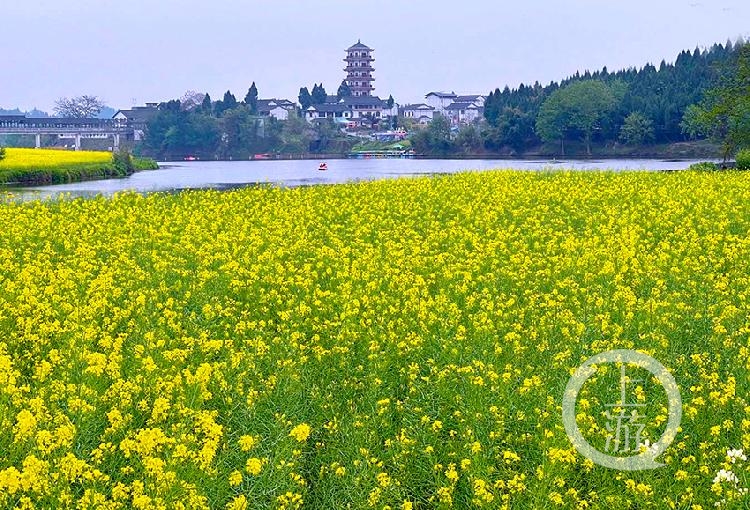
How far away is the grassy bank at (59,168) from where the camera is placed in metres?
49.1

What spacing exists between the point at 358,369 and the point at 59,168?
167ft

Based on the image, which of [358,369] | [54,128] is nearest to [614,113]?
[54,128]

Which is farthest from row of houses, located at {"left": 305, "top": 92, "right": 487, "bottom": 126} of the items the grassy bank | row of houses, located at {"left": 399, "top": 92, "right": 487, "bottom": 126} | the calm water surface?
the grassy bank

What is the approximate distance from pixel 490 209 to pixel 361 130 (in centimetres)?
13187

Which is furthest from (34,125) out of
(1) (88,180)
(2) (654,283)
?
(2) (654,283)

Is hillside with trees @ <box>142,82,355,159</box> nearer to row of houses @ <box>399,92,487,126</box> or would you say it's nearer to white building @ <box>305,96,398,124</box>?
white building @ <box>305,96,398,124</box>

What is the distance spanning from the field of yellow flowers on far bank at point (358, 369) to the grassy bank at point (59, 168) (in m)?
36.6

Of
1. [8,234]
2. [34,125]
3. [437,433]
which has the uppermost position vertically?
[34,125]

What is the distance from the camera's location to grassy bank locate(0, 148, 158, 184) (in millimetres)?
49094

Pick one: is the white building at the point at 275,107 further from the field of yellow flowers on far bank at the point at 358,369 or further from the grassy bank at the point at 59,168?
the field of yellow flowers on far bank at the point at 358,369

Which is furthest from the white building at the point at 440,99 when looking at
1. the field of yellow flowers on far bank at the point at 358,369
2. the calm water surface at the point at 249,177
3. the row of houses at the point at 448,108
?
the field of yellow flowers on far bank at the point at 358,369

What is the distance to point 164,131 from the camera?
454 ft

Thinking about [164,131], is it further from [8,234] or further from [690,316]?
[690,316]

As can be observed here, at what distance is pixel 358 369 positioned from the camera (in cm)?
768
